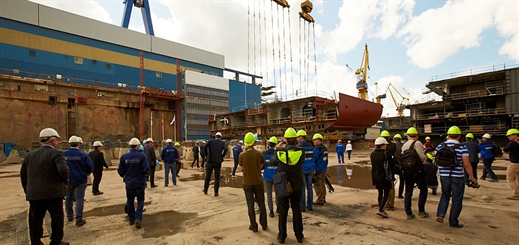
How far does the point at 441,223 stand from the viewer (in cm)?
483

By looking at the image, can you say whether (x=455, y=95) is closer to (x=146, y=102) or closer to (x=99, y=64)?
(x=146, y=102)

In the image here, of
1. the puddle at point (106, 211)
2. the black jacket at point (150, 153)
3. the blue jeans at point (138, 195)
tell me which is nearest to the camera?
the blue jeans at point (138, 195)

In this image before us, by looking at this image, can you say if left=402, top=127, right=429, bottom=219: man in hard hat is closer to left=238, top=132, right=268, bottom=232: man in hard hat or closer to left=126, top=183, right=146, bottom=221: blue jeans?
left=238, top=132, right=268, bottom=232: man in hard hat

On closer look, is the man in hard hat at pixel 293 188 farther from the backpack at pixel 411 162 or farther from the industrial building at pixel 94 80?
the industrial building at pixel 94 80

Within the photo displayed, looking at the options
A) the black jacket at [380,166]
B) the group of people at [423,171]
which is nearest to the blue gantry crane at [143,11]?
the black jacket at [380,166]

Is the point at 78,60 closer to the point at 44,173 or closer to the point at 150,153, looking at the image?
the point at 150,153

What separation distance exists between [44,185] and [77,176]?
154 cm

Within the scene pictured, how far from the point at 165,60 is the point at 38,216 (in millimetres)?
56536

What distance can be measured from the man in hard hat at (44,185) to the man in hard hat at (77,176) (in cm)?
127

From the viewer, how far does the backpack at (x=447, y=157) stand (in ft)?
14.9

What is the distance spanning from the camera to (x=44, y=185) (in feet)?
12.4

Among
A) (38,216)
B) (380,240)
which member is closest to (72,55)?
(38,216)

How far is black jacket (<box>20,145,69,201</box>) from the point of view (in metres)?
3.76

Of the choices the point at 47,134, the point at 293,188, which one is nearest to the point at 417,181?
the point at 293,188
